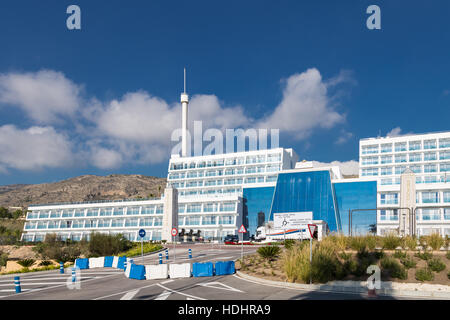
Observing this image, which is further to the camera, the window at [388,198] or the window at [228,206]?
the window at [228,206]

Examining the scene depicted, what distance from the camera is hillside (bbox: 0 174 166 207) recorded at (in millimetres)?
171500

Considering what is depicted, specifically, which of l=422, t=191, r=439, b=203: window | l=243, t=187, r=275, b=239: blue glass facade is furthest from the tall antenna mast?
l=422, t=191, r=439, b=203: window

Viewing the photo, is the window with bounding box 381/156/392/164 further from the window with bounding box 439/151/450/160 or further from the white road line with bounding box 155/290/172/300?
the white road line with bounding box 155/290/172/300

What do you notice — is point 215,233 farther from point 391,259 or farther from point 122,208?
point 391,259

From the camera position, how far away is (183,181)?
3472 inches

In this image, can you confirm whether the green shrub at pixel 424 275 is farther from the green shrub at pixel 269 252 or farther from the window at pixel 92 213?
the window at pixel 92 213

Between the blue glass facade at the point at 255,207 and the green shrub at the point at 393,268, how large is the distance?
2119 inches

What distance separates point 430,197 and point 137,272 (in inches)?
2168

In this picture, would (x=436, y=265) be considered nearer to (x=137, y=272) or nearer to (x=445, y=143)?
(x=137, y=272)

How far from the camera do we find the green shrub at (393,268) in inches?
674

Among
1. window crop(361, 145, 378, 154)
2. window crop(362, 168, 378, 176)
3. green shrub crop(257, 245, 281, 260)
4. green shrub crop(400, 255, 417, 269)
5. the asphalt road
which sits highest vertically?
window crop(361, 145, 378, 154)

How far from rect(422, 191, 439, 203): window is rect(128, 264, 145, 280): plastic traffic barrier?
2139 inches

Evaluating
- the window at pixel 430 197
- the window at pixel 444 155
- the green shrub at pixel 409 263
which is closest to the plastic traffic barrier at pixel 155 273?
the green shrub at pixel 409 263
